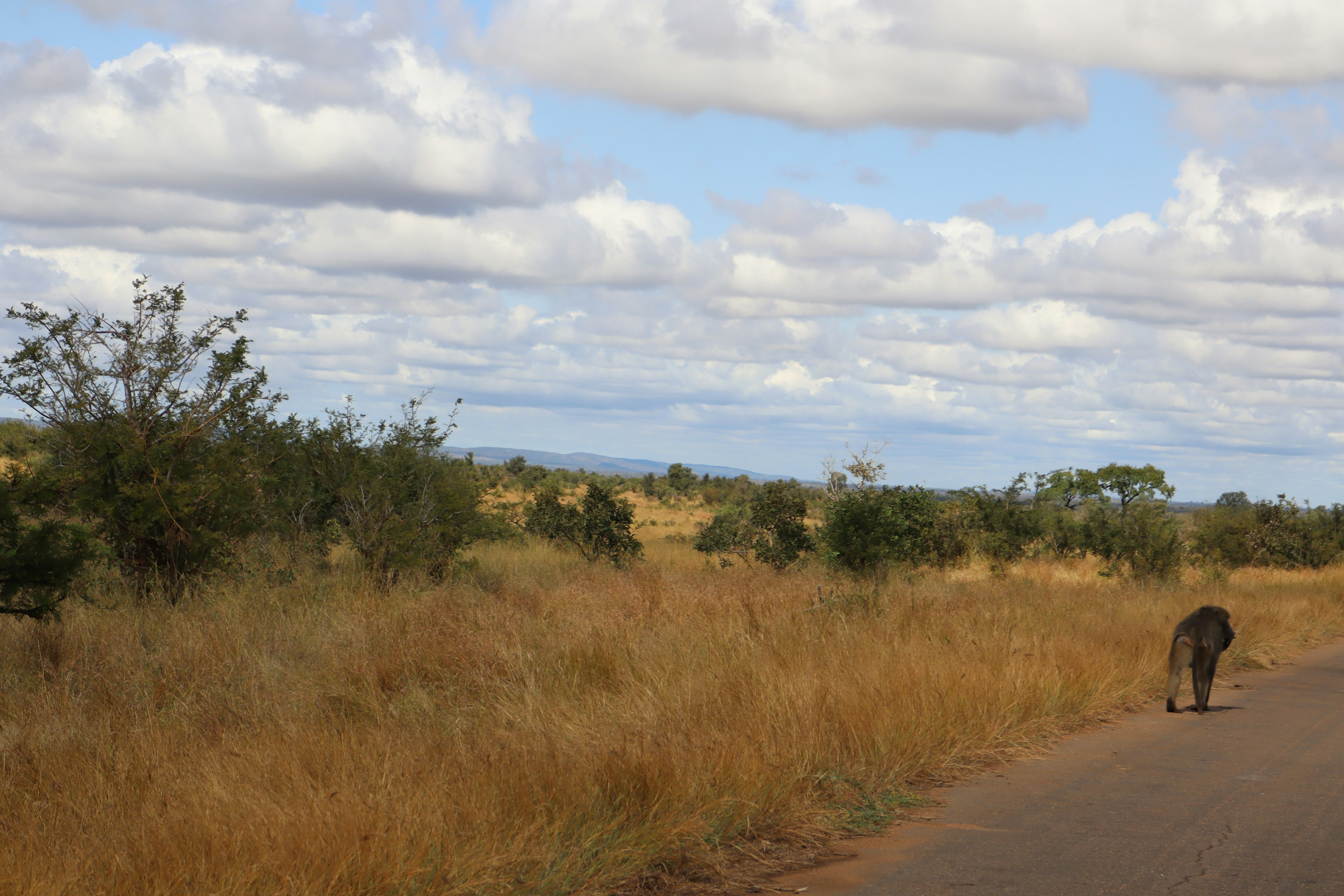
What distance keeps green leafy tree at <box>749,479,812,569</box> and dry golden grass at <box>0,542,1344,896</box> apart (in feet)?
34.1

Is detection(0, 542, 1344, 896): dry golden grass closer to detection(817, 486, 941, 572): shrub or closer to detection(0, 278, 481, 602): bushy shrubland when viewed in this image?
detection(0, 278, 481, 602): bushy shrubland

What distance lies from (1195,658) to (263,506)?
12606 mm

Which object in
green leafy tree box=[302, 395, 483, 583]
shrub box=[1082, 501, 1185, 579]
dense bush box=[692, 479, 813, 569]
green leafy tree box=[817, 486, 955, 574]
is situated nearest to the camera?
green leafy tree box=[302, 395, 483, 583]

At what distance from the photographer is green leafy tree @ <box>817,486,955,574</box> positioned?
23031 mm

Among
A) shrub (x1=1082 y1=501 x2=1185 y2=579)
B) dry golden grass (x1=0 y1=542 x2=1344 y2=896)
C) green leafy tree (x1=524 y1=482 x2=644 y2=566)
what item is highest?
shrub (x1=1082 y1=501 x2=1185 y2=579)

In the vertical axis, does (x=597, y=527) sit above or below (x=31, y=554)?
above

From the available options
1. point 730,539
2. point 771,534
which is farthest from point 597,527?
point 771,534

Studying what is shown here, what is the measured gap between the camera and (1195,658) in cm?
1019

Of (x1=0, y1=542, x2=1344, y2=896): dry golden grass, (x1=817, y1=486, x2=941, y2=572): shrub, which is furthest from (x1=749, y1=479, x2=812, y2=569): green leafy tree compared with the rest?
(x1=0, y1=542, x2=1344, y2=896): dry golden grass

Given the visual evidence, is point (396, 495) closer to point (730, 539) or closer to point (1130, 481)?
point (730, 539)

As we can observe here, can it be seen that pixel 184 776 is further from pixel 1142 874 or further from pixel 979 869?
pixel 1142 874

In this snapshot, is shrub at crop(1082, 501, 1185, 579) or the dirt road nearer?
the dirt road

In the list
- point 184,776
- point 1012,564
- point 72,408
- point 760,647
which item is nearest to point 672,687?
point 760,647

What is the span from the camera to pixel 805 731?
713 cm
